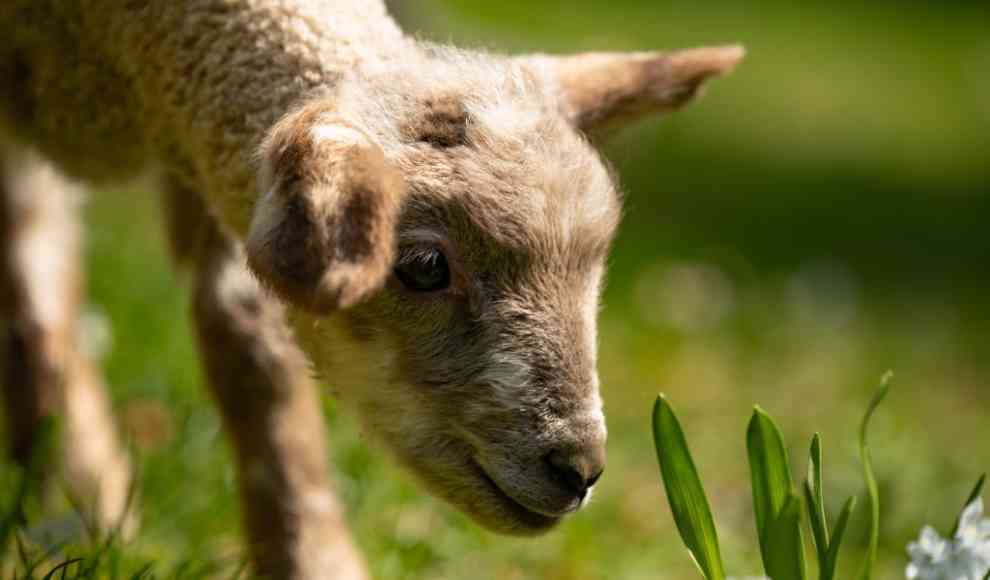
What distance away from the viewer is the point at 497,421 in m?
2.79

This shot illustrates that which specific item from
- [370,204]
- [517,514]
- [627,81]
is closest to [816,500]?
[517,514]

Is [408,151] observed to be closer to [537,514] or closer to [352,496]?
[537,514]

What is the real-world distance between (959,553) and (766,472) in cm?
40

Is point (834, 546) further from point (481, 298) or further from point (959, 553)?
point (481, 298)

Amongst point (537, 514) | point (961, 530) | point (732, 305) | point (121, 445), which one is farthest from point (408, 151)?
point (732, 305)

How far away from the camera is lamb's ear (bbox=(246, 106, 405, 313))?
2322mm

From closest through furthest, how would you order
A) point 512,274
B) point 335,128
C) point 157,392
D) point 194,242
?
point 335,128
point 512,274
point 194,242
point 157,392

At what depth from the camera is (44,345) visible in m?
4.18

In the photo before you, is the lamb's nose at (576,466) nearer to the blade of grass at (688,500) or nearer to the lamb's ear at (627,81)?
the blade of grass at (688,500)

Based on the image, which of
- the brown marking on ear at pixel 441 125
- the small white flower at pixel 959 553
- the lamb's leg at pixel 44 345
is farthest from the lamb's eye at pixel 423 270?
the lamb's leg at pixel 44 345

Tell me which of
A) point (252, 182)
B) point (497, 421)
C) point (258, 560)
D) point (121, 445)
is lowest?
point (121, 445)

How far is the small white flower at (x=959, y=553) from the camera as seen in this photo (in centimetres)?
267

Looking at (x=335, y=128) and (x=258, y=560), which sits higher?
(x=335, y=128)

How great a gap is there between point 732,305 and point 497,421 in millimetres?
3890
